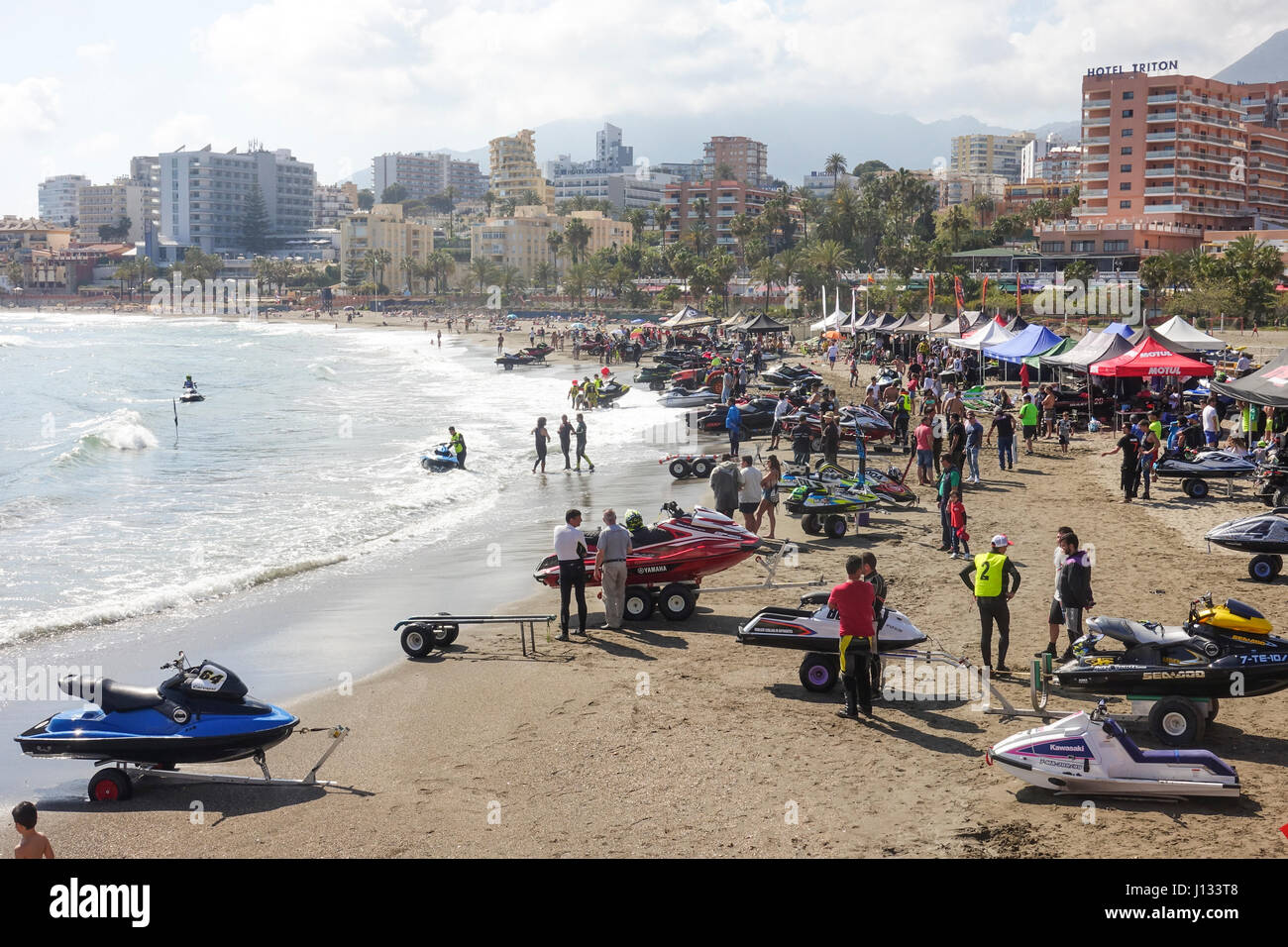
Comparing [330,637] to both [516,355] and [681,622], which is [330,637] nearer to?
[681,622]

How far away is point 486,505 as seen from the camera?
80.0 ft

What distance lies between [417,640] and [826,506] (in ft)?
25.8

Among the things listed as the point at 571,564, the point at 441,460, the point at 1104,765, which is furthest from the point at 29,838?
the point at 441,460

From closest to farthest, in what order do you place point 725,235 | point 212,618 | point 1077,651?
point 1077,651, point 212,618, point 725,235

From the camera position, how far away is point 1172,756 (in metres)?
8.01

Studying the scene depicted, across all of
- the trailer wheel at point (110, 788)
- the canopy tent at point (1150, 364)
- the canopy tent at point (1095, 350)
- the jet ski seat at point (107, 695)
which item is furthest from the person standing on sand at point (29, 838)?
the canopy tent at point (1095, 350)

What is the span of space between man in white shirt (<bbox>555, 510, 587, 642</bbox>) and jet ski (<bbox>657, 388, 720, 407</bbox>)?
2650 cm

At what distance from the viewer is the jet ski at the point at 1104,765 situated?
786 cm

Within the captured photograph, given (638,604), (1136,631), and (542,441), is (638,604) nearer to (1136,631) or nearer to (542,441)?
(1136,631)

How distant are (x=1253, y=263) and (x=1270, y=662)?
64521mm

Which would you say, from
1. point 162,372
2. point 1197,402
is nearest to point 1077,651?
point 1197,402

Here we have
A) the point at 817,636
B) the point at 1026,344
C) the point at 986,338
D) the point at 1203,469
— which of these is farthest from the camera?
the point at 986,338

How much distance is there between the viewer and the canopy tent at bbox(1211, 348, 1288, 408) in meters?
20.2

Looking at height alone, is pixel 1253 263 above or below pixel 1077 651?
above
